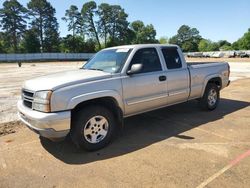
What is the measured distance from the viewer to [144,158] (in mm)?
4043

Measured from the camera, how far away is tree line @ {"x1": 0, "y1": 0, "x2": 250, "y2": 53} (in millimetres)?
71375

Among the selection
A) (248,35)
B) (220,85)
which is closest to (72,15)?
(248,35)

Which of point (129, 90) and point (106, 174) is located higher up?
point (129, 90)

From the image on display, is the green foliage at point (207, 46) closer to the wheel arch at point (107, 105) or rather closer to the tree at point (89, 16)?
the tree at point (89, 16)

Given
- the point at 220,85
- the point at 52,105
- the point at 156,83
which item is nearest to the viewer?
the point at 52,105

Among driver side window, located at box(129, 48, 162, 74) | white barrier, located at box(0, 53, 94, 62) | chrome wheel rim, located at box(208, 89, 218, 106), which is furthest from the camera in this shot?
white barrier, located at box(0, 53, 94, 62)

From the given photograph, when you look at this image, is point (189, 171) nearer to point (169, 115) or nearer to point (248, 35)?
point (169, 115)

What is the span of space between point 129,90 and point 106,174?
5.67 feet

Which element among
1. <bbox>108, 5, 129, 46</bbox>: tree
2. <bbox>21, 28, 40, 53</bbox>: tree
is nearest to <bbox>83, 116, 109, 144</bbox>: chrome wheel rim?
<bbox>21, 28, 40, 53</bbox>: tree

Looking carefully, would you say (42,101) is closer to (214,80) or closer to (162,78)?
(162,78)

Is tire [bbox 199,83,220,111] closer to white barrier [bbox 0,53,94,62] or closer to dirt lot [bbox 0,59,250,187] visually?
dirt lot [bbox 0,59,250,187]

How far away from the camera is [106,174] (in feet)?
11.8

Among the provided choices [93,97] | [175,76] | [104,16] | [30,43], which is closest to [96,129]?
[93,97]

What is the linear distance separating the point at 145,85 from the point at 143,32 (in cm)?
9778
